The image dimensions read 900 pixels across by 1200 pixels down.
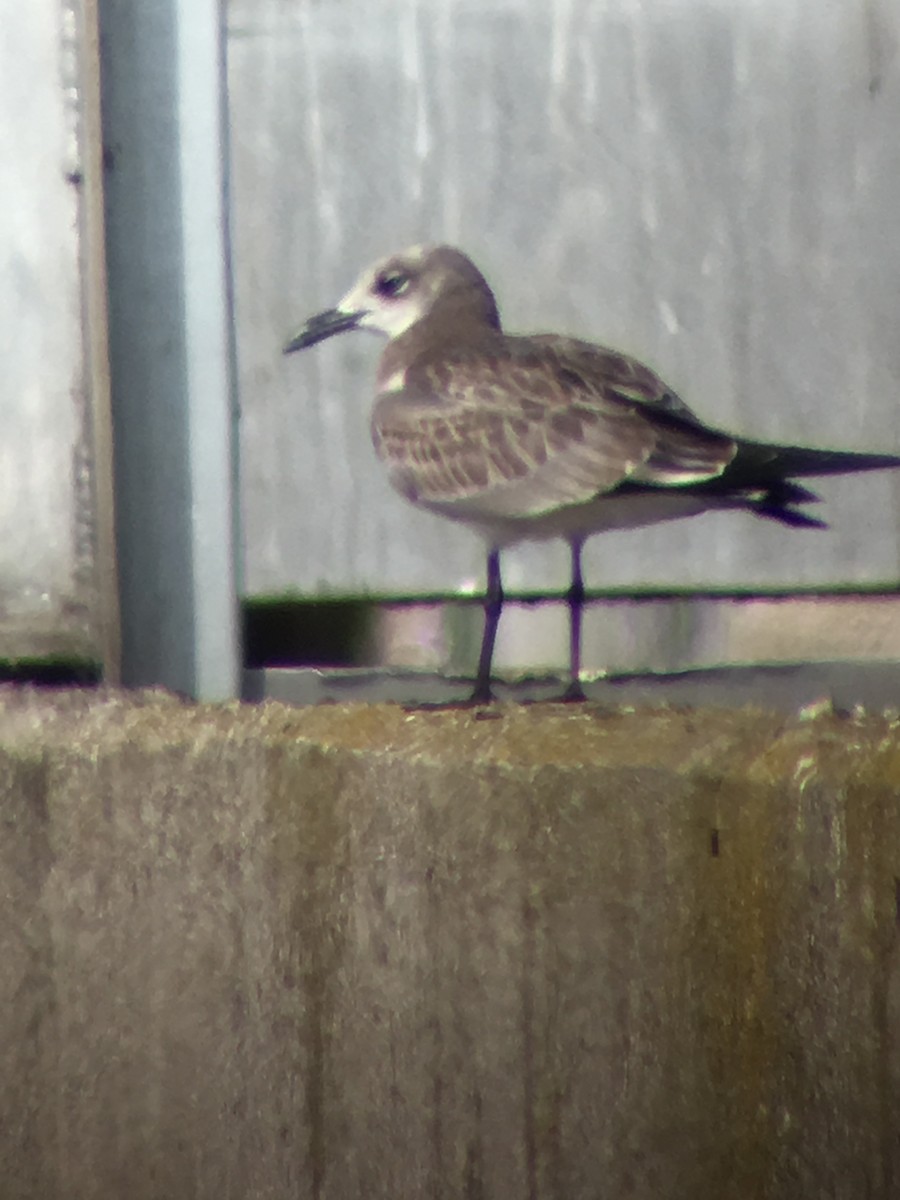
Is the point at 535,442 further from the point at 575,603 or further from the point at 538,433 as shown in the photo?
the point at 575,603

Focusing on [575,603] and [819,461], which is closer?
[819,461]

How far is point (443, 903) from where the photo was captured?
172cm

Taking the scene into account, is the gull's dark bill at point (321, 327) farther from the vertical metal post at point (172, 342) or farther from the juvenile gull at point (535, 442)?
the vertical metal post at point (172, 342)

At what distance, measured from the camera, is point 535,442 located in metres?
2.53

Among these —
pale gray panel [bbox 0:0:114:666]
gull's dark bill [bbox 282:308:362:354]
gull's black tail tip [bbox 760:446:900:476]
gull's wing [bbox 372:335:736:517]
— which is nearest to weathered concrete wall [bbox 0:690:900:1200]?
gull's black tail tip [bbox 760:446:900:476]

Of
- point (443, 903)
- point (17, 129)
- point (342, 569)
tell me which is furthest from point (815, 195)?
point (443, 903)

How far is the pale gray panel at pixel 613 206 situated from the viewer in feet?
8.61

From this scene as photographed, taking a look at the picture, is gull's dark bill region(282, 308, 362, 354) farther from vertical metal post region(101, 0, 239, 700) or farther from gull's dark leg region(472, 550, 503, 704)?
gull's dark leg region(472, 550, 503, 704)

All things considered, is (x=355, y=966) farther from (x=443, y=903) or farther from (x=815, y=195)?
(x=815, y=195)

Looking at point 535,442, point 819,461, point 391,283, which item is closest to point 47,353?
point 391,283

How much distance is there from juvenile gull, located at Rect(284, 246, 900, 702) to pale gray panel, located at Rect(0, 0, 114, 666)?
0.36 meters

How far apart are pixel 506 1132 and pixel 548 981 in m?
0.16

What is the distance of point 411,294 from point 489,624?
0.56m

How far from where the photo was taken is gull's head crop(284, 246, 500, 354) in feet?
8.70
